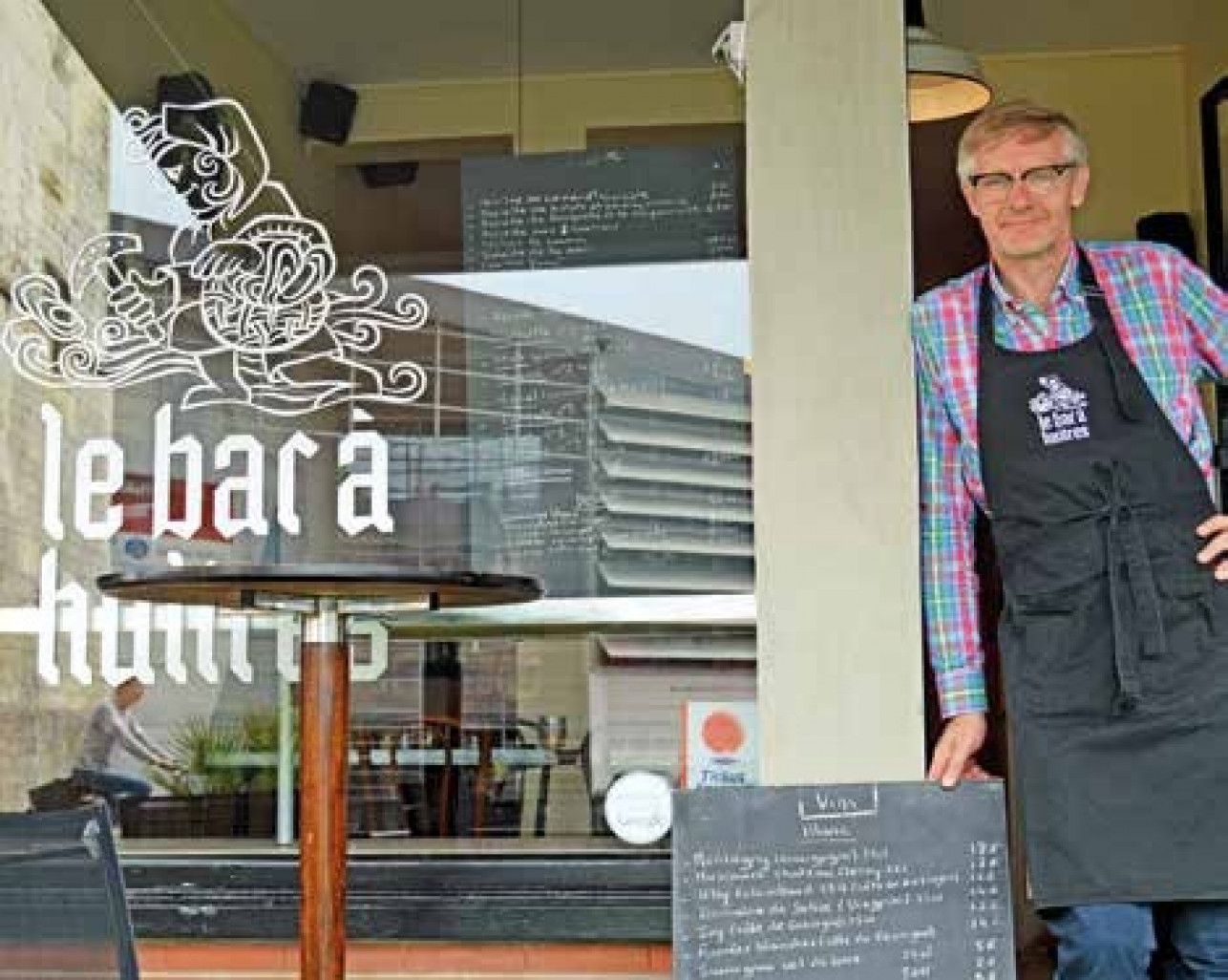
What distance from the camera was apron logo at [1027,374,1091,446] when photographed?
240cm

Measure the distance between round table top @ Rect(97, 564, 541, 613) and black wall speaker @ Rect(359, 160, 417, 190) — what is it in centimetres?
231

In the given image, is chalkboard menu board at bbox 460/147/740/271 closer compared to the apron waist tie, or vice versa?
the apron waist tie

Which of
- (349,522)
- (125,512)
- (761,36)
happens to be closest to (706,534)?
(349,522)

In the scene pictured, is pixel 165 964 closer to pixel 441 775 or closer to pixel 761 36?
pixel 441 775

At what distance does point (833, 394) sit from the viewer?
2.79m

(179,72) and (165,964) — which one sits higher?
(179,72)

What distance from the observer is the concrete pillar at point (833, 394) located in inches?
107

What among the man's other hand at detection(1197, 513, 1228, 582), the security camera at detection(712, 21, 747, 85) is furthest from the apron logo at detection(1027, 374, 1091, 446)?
the security camera at detection(712, 21, 747, 85)

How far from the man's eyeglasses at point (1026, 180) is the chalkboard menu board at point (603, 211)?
198 cm

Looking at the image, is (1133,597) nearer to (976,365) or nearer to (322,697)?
(976,365)

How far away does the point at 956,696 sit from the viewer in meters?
2.54

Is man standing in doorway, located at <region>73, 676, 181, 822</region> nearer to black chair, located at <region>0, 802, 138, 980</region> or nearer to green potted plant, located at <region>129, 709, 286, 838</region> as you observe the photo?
green potted plant, located at <region>129, 709, 286, 838</region>

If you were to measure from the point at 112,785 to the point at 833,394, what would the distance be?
78.0 inches

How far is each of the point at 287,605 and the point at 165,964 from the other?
1288mm
